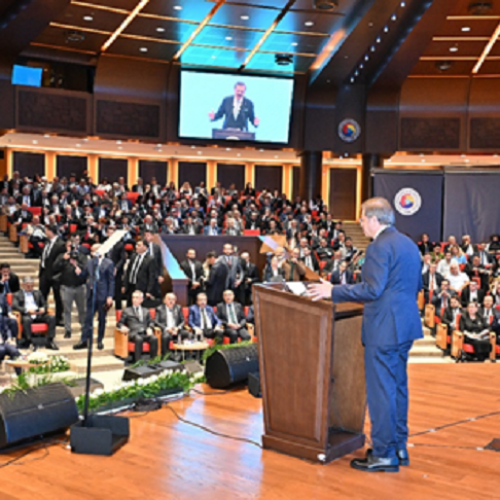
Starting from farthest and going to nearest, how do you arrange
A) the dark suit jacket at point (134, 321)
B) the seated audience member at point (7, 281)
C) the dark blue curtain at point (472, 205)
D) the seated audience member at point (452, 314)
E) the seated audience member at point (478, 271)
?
the dark blue curtain at point (472, 205), the seated audience member at point (478, 271), the seated audience member at point (452, 314), the seated audience member at point (7, 281), the dark suit jacket at point (134, 321)

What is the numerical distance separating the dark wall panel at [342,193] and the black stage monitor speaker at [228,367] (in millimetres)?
17828

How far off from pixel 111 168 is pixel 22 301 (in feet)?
41.8

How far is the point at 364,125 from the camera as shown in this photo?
1877 cm

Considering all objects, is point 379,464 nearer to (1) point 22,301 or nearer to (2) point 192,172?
(1) point 22,301

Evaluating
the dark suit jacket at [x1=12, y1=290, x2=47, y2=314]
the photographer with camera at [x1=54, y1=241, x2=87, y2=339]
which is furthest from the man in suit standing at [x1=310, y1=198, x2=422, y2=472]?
the photographer with camera at [x1=54, y1=241, x2=87, y2=339]

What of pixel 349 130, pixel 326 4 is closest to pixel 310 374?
pixel 326 4

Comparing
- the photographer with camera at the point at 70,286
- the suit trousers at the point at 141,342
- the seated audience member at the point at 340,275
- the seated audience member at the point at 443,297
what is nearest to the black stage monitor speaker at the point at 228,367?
the suit trousers at the point at 141,342

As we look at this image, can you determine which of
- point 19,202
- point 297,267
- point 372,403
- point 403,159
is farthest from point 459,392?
point 403,159

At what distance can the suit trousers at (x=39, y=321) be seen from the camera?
795 centimetres

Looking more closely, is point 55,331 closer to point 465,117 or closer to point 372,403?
point 372,403

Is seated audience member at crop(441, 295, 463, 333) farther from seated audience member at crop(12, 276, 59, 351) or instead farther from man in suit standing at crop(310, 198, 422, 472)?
man in suit standing at crop(310, 198, 422, 472)

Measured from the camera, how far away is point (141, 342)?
7957mm

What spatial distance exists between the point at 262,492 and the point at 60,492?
0.84 metres

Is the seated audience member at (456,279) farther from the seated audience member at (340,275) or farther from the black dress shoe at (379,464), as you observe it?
the black dress shoe at (379,464)
